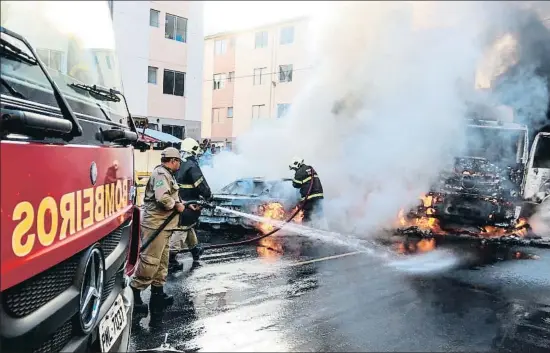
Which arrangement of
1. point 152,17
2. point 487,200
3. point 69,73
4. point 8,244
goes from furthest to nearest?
1. point 487,200
2. point 69,73
3. point 152,17
4. point 8,244

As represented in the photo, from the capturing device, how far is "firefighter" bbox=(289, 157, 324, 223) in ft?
31.7

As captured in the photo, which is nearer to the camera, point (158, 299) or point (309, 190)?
point (158, 299)

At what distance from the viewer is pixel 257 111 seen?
2033 cm

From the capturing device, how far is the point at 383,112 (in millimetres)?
10547

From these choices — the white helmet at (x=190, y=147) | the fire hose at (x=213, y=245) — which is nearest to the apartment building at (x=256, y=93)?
the fire hose at (x=213, y=245)

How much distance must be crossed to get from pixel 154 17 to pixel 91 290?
1203mm

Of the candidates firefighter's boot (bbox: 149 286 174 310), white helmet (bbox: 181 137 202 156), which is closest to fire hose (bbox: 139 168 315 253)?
firefighter's boot (bbox: 149 286 174 310)

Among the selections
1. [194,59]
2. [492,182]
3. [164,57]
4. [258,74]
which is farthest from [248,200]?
→ [258,74]

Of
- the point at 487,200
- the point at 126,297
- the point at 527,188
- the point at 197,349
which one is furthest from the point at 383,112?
the point at 126,297

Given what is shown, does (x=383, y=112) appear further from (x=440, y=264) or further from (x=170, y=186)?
(x=170, y=186)

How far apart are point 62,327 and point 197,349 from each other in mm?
1931

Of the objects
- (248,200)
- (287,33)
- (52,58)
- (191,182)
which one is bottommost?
(248,200)

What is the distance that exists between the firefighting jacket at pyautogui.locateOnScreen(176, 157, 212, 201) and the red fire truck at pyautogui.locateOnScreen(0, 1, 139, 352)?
13.4 ft

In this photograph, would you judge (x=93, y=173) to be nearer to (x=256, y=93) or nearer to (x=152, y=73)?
(x=152, y=73)
